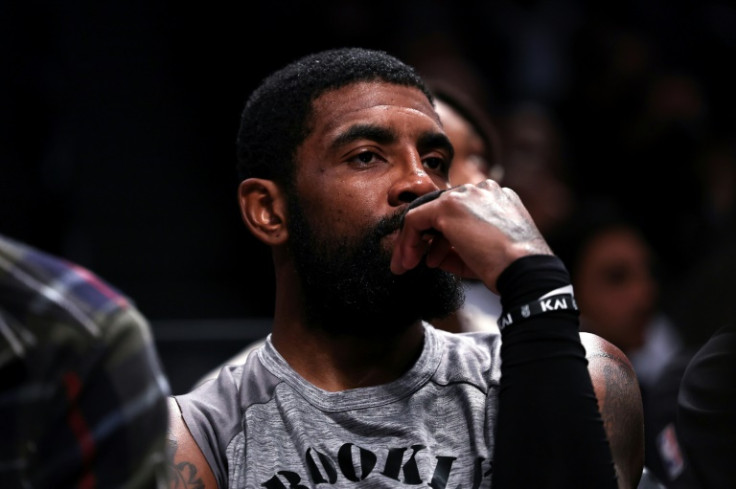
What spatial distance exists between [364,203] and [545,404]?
676mm

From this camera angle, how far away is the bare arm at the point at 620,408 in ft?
7.18

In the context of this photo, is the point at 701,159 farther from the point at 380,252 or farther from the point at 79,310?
the point at 79,310

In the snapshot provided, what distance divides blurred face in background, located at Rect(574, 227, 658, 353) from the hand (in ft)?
9.33

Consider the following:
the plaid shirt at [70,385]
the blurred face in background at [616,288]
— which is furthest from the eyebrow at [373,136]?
the blurred face in background at [616,288]

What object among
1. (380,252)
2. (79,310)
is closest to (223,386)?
(380,252)

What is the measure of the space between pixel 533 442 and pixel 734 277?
1.44 metres

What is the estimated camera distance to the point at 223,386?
2.51m

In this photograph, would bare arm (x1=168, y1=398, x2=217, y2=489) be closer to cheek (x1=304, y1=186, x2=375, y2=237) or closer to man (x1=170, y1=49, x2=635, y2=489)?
man (x1=170, y1=49, x2=635, y2=489)

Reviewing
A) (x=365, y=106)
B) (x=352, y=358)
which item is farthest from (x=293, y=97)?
(x=352, y=358)

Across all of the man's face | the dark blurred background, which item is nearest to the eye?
the man's face

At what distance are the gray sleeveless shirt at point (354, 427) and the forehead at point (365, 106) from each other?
546 millimetres

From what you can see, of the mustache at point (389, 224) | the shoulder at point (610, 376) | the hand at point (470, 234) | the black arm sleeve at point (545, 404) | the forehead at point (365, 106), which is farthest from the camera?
the forehead at point (365, 106)

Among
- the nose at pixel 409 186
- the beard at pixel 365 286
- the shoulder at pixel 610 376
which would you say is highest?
the nose at pixel 409 186

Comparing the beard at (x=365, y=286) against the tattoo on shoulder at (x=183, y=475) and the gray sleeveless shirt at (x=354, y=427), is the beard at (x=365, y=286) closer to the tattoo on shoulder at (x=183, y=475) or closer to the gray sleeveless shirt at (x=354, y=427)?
the gray sleeveless shirt at (x=354, y=427)
